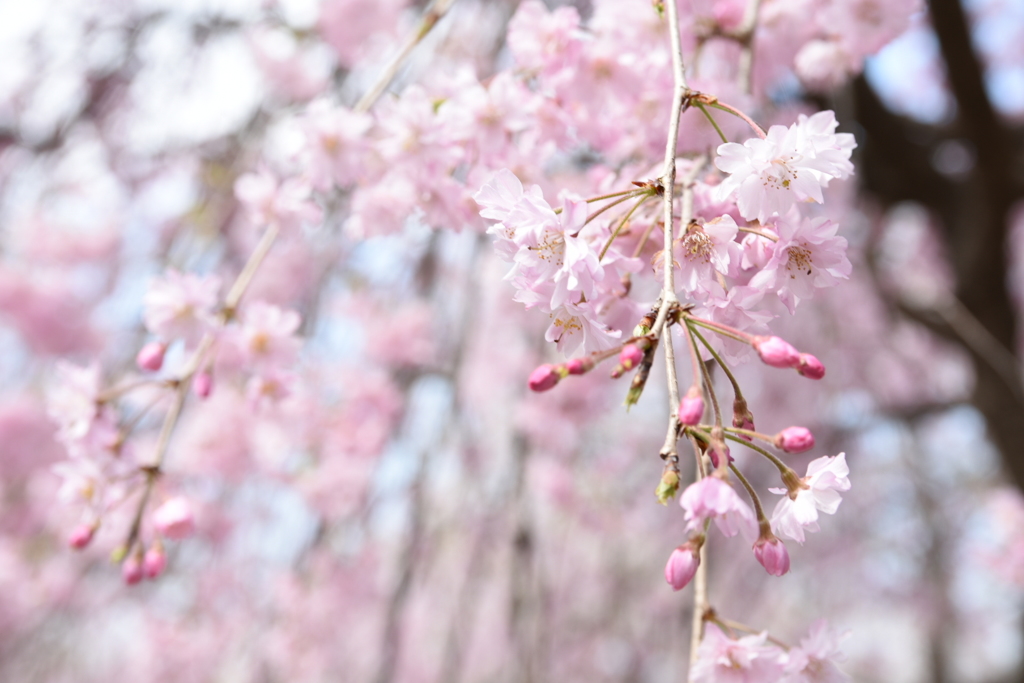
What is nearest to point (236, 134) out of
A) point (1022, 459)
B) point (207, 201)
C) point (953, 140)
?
point (207, 201)

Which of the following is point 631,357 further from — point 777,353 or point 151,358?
point 151,358

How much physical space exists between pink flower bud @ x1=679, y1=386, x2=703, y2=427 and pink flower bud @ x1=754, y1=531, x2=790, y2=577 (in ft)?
0.51

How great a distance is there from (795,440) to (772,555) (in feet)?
0.34

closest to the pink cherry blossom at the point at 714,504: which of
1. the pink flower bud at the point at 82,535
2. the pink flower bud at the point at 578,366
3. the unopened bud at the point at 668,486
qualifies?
the unopened bud at the point at 668,486

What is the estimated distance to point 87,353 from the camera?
3.38 m

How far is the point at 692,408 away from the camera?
49cm

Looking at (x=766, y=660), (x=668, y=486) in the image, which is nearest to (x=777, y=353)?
(x=668, y=486)

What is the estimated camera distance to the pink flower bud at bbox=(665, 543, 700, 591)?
0.55 meters

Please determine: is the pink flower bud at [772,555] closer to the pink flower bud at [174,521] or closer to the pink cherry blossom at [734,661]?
the pink cherry blossom at [734,661]

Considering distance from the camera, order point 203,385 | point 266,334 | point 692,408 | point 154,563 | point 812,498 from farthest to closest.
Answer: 1. point 266,334
2. point 203,385
3. point 154,563
4. point 812,498
5. point 692,408

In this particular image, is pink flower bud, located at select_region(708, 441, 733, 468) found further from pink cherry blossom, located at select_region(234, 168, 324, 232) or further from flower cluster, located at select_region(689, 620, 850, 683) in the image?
pink cherry blossom, located at select_region(234, 168, 324, 232)

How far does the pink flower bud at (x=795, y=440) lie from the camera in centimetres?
53

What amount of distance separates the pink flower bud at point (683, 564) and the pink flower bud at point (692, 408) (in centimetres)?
13

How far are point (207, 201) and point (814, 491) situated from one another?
117 inches
